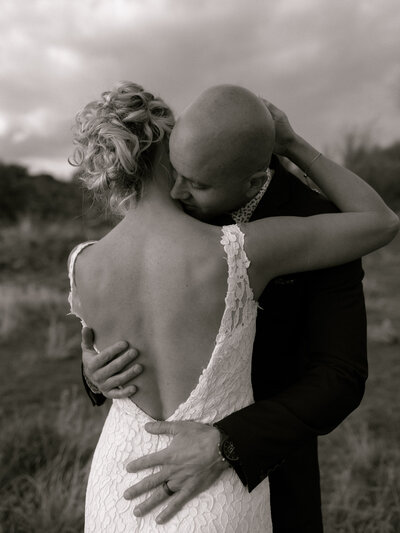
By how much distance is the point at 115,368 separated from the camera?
198 cm

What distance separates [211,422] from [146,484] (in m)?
0.28

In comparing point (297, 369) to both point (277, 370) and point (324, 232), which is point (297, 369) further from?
point (324, 232)

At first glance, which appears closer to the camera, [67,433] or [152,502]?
[152,502]

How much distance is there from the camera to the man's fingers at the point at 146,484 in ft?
6.31

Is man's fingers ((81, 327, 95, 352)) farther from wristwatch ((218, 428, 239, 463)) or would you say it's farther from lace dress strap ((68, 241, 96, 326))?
wristwatch ((218, 428, 239, 463))

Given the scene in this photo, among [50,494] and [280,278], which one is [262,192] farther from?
[50,494]

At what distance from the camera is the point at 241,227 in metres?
1.88

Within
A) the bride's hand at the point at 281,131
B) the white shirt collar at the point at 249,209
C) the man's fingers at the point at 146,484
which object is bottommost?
the man's fingers at the point at 146,484

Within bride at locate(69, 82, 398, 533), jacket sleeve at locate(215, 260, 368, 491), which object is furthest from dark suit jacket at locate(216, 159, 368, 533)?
bride at locate(69, 82, 398, 533)

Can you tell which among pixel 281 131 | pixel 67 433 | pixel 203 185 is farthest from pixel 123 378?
pixel 67 433

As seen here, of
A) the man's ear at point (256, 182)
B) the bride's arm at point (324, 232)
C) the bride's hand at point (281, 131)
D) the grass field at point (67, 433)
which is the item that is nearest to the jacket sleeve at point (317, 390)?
the bride's arm at point (324, 232)

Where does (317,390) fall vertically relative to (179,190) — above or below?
below

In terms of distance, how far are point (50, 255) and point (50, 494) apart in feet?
37.5

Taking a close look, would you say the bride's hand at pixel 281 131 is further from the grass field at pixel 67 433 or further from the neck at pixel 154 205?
the grass field at pixel 67 433
